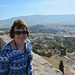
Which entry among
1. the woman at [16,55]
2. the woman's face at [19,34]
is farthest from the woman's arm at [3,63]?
the woman's face at [19,34]

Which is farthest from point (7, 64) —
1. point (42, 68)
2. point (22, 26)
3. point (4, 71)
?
point (42, 68)

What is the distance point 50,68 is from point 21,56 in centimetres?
94

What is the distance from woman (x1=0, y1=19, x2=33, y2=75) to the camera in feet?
2.90

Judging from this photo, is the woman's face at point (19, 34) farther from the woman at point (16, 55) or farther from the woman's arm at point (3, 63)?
the woman's arm at point (3, 63)

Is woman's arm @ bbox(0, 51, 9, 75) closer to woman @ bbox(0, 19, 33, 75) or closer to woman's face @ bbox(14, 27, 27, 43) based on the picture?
woman @ bbox(0, 19, 33, 75)

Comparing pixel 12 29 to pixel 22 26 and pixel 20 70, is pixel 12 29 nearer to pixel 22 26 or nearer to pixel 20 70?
pixel 22 26

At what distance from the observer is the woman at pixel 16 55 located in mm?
883

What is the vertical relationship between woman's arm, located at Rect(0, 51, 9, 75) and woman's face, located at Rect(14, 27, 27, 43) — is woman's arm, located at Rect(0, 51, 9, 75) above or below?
below

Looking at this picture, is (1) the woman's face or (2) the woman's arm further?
(1) the woman's face

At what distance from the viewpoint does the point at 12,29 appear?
1023 millimetres

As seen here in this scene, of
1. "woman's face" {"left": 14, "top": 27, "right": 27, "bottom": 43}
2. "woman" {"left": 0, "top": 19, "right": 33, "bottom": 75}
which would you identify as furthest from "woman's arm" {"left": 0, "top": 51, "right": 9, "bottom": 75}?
"woman's face" {"left": 14, "top": 27, "right": 27, "bottom": 43}

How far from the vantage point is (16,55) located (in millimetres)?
930

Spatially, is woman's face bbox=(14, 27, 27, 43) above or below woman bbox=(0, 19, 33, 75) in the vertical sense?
above

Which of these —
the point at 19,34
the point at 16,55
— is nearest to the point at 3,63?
the point at 16,55
